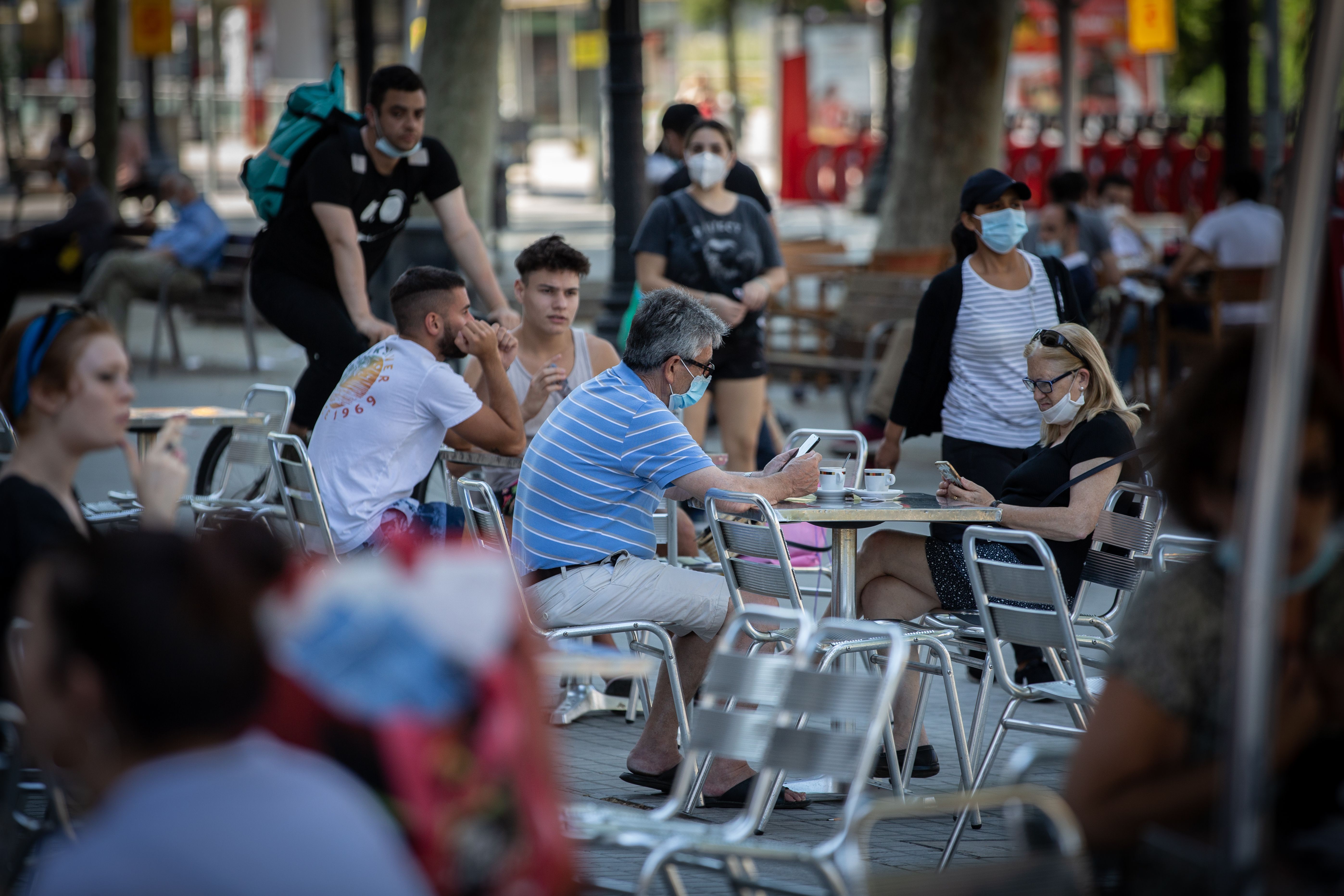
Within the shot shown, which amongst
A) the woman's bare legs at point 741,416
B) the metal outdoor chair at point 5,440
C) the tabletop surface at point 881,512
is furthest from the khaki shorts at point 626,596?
the woman's bare legs at point 741,416

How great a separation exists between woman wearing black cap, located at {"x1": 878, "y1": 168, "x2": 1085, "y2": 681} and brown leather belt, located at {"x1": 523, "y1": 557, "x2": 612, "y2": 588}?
185 centimetres

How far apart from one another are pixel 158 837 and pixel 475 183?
569 inches

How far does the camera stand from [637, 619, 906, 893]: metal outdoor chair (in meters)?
2.93

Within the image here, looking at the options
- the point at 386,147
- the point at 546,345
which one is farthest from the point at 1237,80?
the point at 546,345

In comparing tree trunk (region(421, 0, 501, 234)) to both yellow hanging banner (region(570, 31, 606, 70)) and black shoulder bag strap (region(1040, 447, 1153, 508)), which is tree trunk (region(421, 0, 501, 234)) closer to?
black shoulder bag strap (region(1040, 447, 1153, 508))

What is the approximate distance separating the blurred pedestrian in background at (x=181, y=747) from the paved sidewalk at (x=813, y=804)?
75.7 inches

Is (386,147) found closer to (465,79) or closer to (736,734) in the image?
(736,734)

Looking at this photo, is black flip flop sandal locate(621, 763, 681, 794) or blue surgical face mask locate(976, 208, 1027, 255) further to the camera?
blue surgical face mask locate(976, 208, 1027, 255)

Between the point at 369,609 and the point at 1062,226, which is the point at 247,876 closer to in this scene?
the point at 369,609

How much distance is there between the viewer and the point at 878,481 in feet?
17.3

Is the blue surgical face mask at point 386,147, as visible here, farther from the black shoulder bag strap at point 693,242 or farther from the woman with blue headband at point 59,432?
the woman with blue headband at point 59,432

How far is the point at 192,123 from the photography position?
38531 millimetres

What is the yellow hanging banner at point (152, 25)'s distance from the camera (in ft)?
66.5

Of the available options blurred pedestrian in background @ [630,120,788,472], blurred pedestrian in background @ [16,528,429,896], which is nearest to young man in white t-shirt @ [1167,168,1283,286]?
blurred pedestrian in background @ [630,120,788,472]
